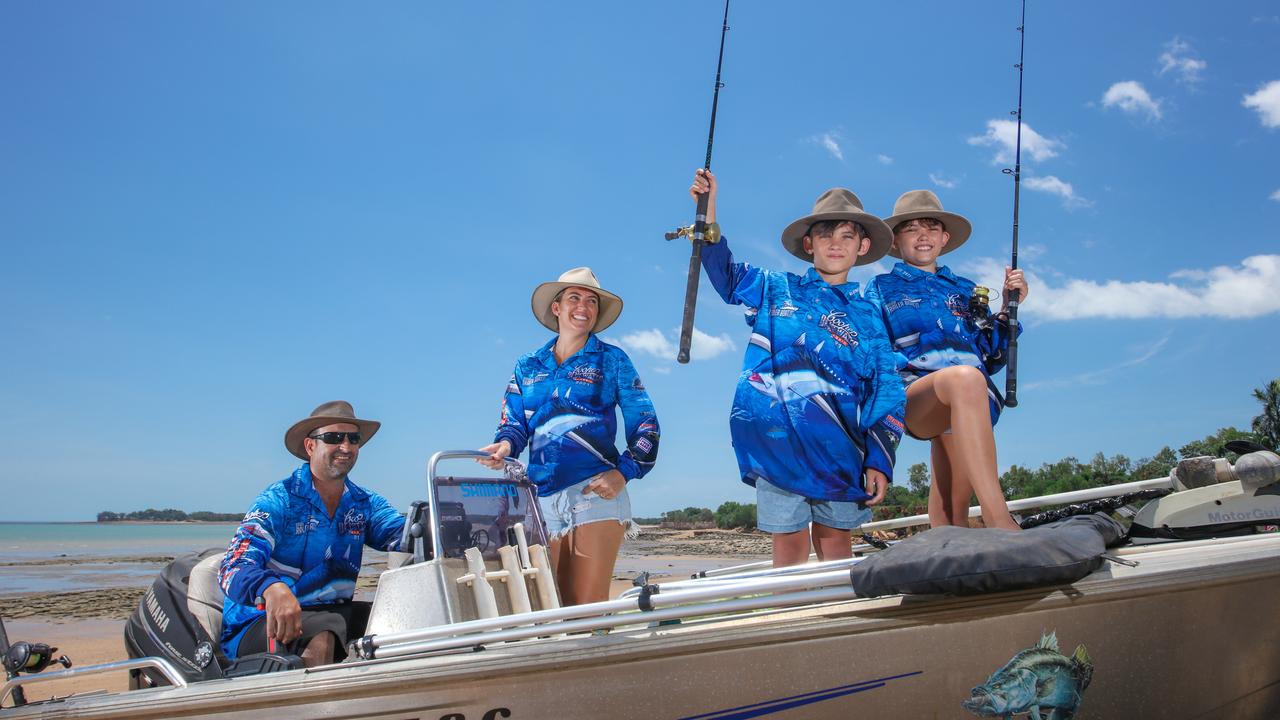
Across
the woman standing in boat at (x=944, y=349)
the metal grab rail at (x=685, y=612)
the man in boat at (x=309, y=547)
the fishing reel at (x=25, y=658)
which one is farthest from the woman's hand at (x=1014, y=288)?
the fishing reel at (x=25, y=658)

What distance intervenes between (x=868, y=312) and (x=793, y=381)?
1.77 feet

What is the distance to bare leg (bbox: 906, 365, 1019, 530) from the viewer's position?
10.3 ft

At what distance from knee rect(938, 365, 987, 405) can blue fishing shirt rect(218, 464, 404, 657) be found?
8.43 ft

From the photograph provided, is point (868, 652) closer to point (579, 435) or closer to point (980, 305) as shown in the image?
point (579, 435)

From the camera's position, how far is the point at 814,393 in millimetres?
3326

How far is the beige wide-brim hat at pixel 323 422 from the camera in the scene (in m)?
4.04

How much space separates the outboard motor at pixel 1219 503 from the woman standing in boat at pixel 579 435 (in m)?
2.30

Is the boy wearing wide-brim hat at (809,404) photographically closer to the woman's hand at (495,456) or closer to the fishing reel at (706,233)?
the fishing reel at (706,233)

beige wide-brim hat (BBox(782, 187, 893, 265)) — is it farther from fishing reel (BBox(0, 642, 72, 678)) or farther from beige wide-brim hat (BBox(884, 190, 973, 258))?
fishing reel (BBox(0, 642, 72, 678))

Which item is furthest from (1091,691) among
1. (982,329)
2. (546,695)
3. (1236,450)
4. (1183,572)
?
(1236,450)

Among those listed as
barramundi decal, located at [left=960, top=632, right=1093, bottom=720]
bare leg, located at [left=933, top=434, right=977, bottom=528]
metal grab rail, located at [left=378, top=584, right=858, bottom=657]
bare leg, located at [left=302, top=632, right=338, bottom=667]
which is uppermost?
bare leg, located at [left=933, top=434, right=977, bottom=528]

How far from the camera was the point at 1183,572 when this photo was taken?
254cm

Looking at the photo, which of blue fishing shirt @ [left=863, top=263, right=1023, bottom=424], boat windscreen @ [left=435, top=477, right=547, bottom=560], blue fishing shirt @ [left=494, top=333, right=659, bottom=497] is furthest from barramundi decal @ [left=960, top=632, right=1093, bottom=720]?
boat windscreen @ [left=435, top=477, right=547, bottom=560]

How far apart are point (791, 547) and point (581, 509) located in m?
0.95
